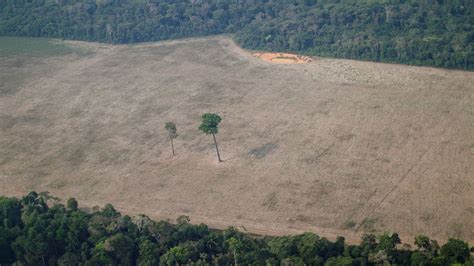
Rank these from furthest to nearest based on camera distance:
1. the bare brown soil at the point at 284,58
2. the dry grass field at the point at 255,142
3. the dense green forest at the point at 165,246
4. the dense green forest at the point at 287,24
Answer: the bare brown soil at the point at 284,58
the dense green forest at the point at 287,24
the dry grass field at the point at 255,142
the dense green forest at the point at 165,246

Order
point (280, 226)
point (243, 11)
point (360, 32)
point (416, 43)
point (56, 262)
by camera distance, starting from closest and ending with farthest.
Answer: point (56, 262) → point (280, 226) → point (416, 43) → point (360, 32) → point (243, 11)

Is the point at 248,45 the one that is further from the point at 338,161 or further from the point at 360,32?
the point at 338,161

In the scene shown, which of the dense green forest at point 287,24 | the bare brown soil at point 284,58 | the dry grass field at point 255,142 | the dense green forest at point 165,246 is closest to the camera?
the dense green forest at point 165,246

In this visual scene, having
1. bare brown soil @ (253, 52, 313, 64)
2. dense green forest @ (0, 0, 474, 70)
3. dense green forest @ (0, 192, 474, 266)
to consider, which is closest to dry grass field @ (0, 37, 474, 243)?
bare brown soil @ (253, 52, 313, 64)

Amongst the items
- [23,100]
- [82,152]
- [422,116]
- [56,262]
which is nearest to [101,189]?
[82,152]

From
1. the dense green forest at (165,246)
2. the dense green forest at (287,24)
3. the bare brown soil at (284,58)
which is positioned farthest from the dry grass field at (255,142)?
the dense green forest at (165,246)

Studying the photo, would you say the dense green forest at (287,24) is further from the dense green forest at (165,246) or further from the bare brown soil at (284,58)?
the dense green forest at (165,246)
